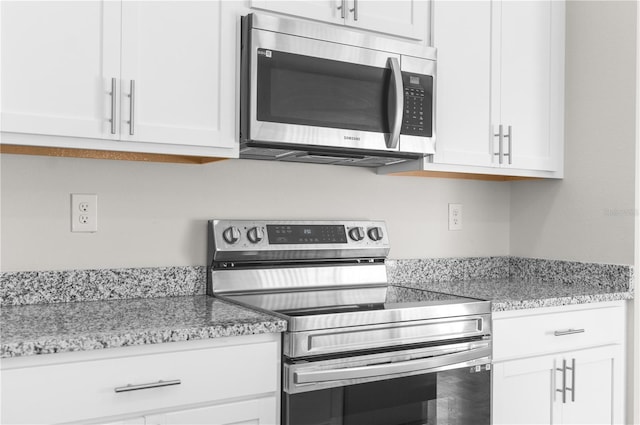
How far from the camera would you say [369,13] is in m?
2.05

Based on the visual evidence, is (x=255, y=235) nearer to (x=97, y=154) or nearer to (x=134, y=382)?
(x=97, y=154)

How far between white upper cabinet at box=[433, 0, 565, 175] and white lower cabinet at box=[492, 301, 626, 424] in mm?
614

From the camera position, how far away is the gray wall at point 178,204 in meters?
1.82

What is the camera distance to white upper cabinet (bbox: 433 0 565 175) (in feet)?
7.39

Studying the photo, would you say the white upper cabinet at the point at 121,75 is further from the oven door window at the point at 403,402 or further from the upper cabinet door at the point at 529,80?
the upper cabinet door at the point at 529,80

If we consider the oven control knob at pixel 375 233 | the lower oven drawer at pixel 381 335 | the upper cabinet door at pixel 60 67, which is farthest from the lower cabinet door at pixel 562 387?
the upper cabinet door at pixel 60 67

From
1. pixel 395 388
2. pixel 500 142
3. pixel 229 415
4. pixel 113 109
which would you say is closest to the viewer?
pixel 229 415

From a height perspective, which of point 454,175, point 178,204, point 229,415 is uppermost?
point 454,175

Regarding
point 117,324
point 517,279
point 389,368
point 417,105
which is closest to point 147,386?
point 117,324

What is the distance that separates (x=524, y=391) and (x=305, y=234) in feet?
3.05

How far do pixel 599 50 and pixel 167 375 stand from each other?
206 centimetres

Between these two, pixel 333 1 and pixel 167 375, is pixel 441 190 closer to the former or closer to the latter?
pixel 333 1

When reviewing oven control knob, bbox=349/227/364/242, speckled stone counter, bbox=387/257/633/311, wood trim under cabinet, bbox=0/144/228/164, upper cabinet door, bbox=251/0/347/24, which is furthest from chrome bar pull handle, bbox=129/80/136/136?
speckled stone counter, bbox=387/257/633/311

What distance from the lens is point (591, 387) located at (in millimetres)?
2256
